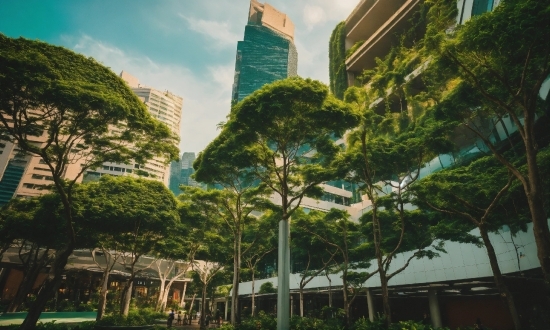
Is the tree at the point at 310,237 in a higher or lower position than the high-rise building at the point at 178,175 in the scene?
lower

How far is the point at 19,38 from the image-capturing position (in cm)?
1033

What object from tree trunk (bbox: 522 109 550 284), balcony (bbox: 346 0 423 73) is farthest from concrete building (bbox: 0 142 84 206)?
tree trunk (bbox: 522 109 550 284)

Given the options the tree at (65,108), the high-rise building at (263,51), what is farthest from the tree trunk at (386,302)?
the high-rise building at (263,51)

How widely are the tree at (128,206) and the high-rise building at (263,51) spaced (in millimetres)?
117154

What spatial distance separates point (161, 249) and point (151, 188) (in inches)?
343

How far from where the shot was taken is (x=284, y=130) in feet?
42.7

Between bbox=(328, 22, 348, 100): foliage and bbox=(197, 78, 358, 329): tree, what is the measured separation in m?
29.0

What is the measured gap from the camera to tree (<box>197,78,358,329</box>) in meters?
11.6

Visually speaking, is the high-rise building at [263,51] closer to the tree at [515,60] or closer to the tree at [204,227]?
the tree at [204,227]

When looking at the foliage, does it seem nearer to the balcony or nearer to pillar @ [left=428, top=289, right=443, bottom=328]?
the balcony

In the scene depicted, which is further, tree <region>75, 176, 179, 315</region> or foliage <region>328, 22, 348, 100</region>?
foliage <region>328, 22, 348, 100</region>

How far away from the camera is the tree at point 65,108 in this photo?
1004 cm

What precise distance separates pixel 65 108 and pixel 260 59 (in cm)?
13563

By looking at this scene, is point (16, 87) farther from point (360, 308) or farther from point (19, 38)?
point (360, 308)
